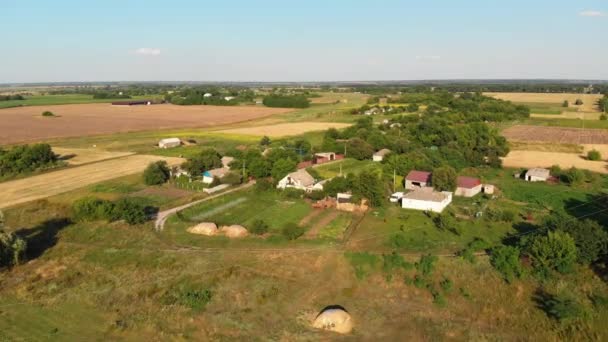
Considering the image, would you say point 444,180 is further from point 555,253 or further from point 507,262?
point 555,253

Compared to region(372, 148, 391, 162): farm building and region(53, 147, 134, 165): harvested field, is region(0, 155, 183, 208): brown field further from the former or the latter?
region(372, 148, 391, 162): farm building

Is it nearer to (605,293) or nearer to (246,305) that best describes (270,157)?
(246,305)

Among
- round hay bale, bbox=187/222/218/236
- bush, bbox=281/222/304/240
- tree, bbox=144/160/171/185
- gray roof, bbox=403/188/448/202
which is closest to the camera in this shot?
bush, bbox=281/222/304/240

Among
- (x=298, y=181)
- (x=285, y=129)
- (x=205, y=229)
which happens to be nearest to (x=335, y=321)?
(x=205, y=229)

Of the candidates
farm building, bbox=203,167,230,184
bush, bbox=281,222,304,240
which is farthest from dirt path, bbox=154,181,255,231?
bush, bbox=281,222,304,240

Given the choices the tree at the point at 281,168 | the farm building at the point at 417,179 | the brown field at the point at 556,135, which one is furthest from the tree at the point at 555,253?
the brown field at the point at 556,135
